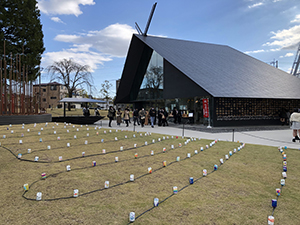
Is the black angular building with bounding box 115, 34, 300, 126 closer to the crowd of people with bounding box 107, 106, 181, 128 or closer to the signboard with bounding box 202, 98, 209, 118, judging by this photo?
the signboard with bounding box 202, 98, 209, 118

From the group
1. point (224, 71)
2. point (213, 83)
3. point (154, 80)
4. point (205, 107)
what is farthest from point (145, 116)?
point (224, 71)

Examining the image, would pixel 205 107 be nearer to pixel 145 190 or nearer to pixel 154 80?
pixel 154 80

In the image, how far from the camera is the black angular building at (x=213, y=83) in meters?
16.3

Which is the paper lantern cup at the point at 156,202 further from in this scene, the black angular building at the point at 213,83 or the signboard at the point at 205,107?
the signboard at the point at 205,107

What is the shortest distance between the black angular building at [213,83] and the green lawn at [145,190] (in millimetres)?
10193

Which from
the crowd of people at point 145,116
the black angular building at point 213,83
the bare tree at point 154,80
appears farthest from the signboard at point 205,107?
the bare tree at point 154,80

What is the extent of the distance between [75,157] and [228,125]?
1304 centimetres

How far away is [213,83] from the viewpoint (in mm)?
16500

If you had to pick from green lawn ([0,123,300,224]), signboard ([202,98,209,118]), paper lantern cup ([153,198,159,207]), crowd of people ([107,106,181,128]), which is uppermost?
signboard ([202,98,209,118])

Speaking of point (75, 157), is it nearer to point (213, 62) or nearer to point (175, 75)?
point (175, 75)

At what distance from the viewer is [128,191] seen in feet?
12.4

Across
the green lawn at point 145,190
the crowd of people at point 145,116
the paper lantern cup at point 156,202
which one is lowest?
the green lawn at point 145,190

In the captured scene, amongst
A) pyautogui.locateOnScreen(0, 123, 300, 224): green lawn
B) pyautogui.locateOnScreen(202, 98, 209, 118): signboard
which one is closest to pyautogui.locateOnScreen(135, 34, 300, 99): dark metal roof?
pyautogui.locateOnScreen(202, 98, 209, 118): signboard

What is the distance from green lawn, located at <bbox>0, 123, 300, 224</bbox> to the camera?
115 inches
